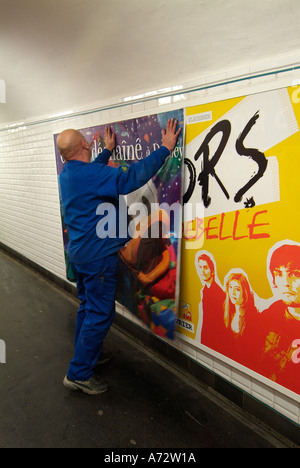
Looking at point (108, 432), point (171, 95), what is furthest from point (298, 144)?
point (108, 432)

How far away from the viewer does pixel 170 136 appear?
6.51 ft

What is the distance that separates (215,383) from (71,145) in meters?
2.07

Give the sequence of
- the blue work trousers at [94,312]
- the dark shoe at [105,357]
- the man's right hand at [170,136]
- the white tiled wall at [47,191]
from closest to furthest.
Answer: the white tiled wall at [47,191]
the man's right hand at [170,136]
the blue work trousers at [94,312]
the dark shoe at [105,357]

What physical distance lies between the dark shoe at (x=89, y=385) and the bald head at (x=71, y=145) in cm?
170

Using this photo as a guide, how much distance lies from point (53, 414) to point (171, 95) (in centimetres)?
238

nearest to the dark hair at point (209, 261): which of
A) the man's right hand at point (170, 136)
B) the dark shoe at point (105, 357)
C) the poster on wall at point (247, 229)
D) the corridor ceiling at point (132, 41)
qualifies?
the poster on wall at point (247, 229)

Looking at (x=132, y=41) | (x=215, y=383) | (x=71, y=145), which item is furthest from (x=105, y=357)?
(x=132, y=41)

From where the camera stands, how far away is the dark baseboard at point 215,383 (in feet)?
5.88

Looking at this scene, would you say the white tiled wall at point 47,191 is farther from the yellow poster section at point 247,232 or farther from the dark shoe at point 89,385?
the dark shoe at point 89,385

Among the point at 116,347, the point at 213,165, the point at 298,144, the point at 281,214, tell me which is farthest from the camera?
the point at 116,347

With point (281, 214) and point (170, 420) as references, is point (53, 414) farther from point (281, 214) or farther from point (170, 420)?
point (281, 214)

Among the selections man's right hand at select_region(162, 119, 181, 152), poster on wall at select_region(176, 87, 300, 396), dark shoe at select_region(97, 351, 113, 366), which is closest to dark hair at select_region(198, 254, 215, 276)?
poster on wall at select_region(176, 87, 300, 396)

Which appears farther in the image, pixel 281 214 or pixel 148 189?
pixel 148 189

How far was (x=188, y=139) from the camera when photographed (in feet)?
6.43
